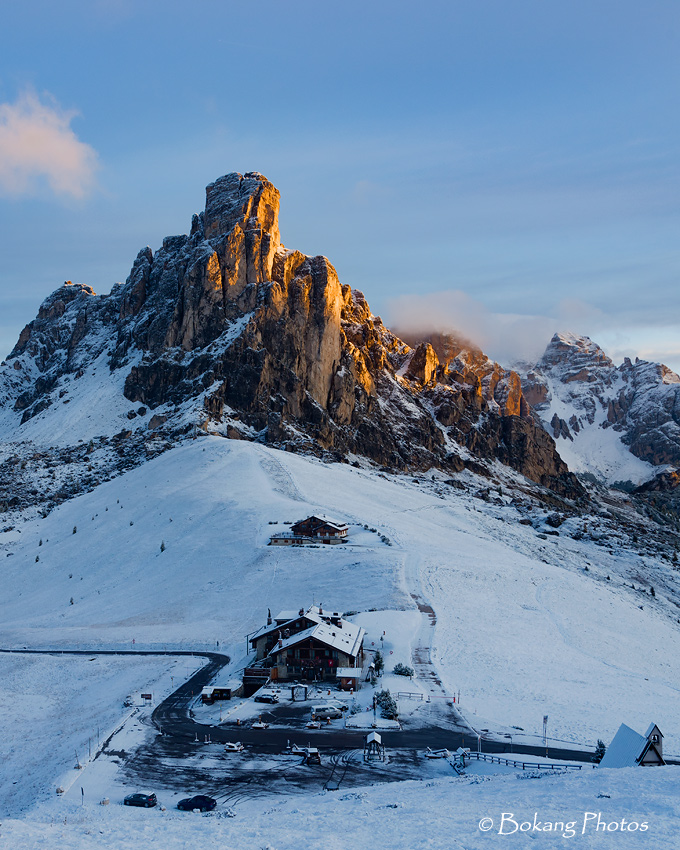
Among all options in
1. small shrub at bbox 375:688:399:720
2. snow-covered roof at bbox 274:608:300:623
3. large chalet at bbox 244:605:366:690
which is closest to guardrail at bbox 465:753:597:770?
small shrub at bbox 375:688:399:720

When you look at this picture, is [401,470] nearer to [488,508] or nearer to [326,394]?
[326,394]

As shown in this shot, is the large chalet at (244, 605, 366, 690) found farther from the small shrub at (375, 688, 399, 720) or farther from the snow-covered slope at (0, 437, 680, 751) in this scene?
Result: the snow-covered slope at (0, 437, 680, 751)

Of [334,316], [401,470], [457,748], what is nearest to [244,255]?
[334,316]

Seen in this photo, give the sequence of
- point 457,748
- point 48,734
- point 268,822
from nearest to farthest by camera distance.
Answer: point 268,822
point 457,748
point 48,734

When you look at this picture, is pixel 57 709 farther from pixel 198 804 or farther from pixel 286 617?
pixel 198 804

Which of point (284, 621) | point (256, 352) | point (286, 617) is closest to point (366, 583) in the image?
point (286, 617)

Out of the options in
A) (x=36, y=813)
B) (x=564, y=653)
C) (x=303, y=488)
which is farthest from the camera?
(x=303, y=488)
